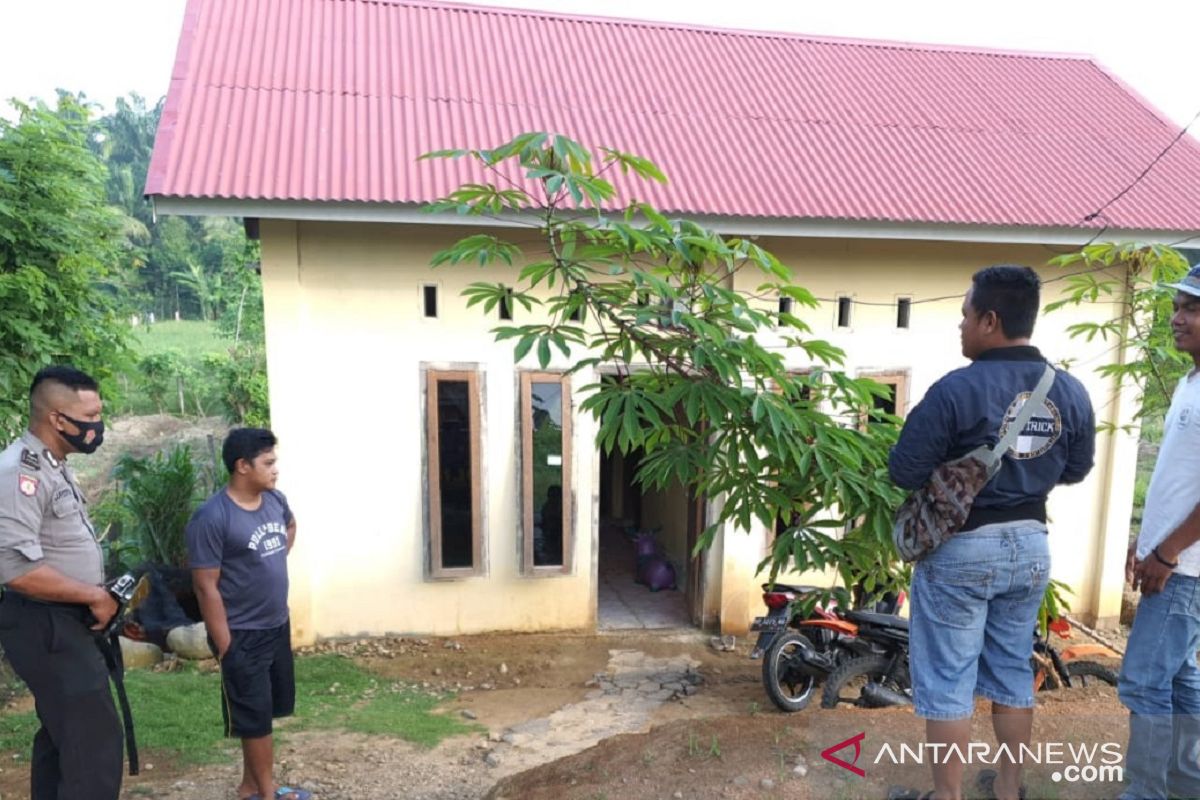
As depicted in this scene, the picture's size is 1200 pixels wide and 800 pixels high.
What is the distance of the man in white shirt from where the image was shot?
94.2 inches

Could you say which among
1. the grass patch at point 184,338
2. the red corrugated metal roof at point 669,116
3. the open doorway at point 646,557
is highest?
the red corrugated metal roof at point 669,116

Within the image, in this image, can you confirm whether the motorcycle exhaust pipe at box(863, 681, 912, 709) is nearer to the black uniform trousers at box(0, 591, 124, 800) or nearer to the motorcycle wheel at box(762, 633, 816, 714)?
the motorcycle wheel at box(762, 633, 816, 714)

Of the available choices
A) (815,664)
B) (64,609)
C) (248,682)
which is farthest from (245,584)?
(815,664)

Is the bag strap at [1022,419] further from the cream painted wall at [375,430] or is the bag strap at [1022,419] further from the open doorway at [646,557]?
the open doorway at [646,557]

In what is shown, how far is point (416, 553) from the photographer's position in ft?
20.6

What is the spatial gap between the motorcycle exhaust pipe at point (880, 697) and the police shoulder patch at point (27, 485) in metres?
4.44

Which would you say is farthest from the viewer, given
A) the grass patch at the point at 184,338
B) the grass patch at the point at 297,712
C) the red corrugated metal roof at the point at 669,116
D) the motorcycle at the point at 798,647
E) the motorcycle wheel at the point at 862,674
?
the grass patch at the point at 184,338

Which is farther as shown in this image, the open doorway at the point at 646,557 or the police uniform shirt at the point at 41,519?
the open doorway at the point at 646,557

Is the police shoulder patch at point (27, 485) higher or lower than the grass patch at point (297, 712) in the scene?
higher

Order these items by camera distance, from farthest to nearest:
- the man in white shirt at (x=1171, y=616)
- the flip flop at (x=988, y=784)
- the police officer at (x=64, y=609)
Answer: the police officer at (x=64, y=609) < the flip flop at (x=988, y=784) < the man in white shirt at (x=1171, y=616)

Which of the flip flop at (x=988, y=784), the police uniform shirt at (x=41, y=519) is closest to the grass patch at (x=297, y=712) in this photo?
the police uniform shirt at (x=41, y=519)

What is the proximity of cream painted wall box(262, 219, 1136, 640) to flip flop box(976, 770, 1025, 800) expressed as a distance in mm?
3165

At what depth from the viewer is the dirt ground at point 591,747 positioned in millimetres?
2963

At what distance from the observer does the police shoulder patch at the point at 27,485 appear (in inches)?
105
